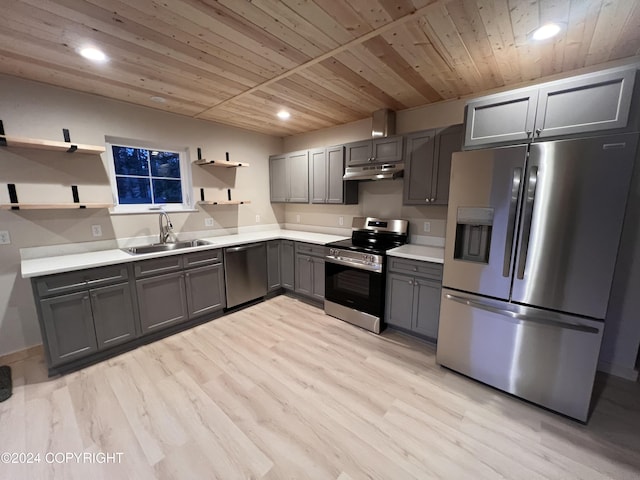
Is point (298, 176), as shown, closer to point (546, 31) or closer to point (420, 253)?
point (420, 253)

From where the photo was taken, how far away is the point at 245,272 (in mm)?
3498

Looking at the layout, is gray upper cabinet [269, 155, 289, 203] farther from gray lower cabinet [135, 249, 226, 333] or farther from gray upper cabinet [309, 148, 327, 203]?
gray lower cabinet [135, 249, 226, 333]

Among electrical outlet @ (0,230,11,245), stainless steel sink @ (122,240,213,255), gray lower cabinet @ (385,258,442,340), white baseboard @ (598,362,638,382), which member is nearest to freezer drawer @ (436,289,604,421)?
gray lower cabinet @ (385,258,442,340)

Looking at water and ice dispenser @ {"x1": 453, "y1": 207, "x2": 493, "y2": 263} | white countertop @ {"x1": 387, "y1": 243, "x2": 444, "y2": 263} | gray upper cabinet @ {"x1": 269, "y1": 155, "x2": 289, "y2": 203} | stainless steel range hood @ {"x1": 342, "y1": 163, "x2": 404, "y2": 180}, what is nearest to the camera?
water and ice dispenser @ {"x1": 453, "y1": 207, "x2": 493, "y2": 263}

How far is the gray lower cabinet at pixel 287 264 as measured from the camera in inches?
150

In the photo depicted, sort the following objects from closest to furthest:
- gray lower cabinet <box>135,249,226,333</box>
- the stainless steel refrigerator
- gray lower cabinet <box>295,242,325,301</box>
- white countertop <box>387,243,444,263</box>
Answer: the stainless steel refrigerator < white countertop <box>387,243,444,263</box> < gray lower cabinet <box>135,249,226,333</box> < gray lower cabinet <box>295,242,325,301</box>

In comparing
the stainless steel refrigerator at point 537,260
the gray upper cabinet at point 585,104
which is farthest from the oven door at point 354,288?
the gray upper cabinet at point 585,104

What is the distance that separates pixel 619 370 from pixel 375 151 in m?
3.08

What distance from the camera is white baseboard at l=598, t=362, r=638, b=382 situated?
7.17 ft

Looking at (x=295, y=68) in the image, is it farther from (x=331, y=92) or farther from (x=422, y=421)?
(x=422, y=421)

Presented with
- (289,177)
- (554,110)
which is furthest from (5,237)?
(554,110)

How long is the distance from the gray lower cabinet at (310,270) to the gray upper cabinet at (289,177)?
836 mm

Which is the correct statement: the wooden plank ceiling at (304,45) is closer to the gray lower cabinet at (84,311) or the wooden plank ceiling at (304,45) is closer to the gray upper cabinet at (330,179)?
the gray upper cabinet at (330,179)

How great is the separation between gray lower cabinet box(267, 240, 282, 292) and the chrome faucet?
129cm
